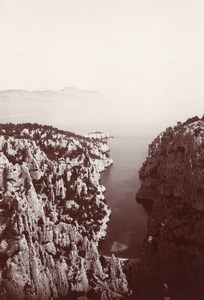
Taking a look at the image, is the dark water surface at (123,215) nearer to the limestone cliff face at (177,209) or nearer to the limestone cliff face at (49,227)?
the limestone cliff face at (49,227)

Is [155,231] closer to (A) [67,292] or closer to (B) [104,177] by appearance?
(A) [67,292]

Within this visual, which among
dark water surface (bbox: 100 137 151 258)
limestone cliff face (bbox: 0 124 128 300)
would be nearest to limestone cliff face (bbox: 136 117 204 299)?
dark water surface (bbox: 100 137 151 258)

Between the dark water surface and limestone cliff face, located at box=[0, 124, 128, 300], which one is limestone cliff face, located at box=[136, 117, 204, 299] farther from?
limestone cliff face, located at box=[0, 124, 128, 300]

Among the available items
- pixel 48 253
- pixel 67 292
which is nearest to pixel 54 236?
pixel 48 253

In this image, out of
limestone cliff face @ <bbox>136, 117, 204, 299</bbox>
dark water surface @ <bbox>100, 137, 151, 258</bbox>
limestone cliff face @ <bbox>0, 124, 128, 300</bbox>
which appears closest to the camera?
limestone cliff face @ <bbox>0, 124, 128, 300</bbox>

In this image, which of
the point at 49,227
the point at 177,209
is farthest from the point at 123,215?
the point at 49,227

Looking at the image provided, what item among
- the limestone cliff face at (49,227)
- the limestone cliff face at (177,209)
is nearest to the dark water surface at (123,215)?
the limestone cliff face at (49,227)

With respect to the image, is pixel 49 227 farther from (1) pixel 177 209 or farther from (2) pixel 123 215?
(1) pixel 177 209
